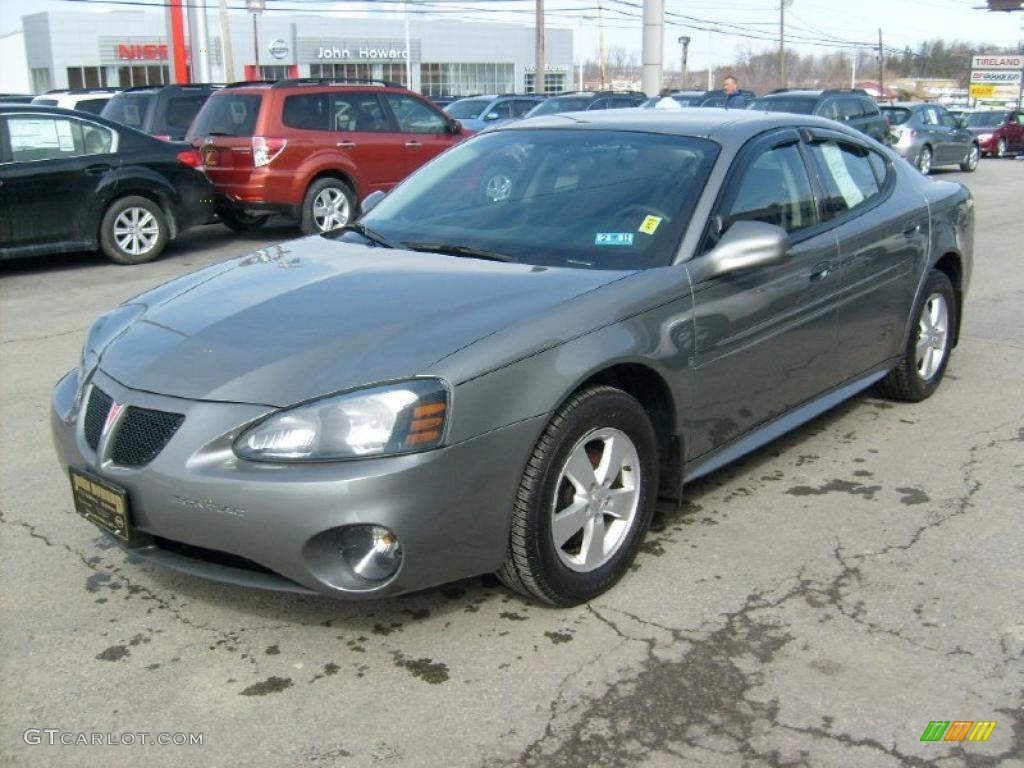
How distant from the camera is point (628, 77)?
414 ft

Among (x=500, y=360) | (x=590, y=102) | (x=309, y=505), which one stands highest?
(x=590, y=102)

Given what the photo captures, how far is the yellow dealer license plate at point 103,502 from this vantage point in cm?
329

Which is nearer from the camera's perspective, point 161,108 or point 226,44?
point 161,108

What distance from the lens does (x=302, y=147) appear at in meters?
12.3

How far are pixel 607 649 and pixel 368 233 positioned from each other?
2183 mm

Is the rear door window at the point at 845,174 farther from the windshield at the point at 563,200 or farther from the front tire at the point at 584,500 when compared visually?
the front tire at the point at 584,500

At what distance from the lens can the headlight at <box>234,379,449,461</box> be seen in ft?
10.2

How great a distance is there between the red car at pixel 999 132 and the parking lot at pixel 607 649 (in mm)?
28537

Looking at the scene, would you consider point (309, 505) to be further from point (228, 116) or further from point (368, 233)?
point (228, 116)

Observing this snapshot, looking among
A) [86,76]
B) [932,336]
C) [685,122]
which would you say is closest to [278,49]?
[86,76]

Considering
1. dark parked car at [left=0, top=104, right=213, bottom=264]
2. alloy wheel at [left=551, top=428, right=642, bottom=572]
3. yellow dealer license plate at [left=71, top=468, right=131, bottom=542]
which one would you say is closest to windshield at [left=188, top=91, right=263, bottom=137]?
dark parked car at [left=0, top=104, right=213, bottom=264]

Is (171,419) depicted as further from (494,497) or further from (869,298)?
(869,298)

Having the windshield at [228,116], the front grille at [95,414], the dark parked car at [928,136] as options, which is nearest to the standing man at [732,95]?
the dark parked car at [928,136]

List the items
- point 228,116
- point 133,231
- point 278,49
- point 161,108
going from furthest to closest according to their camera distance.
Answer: point 278,49
point 161,108
point 228,116
point 133,231
